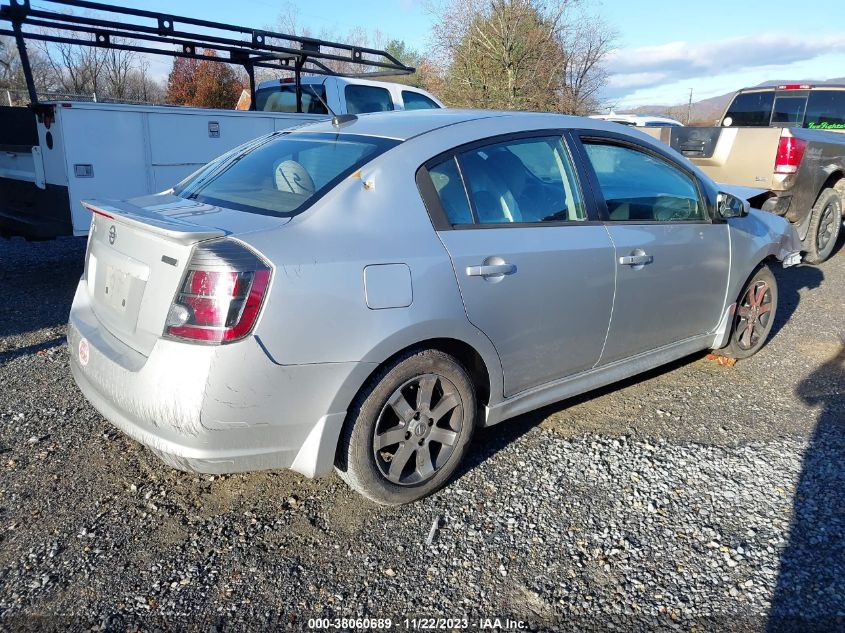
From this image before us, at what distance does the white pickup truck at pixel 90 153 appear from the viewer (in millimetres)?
5988

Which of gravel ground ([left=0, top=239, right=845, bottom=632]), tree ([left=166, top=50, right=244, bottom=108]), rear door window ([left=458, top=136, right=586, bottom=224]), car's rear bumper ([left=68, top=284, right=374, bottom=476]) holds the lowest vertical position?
gravel ground ([left=0, top=239, right=845, bottom=632])

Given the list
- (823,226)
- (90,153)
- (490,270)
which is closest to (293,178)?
(490,270)

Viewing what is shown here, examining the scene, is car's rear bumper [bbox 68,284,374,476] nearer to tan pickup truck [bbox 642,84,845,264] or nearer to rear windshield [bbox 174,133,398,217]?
rear windshield [bbox 174,133,398,217]

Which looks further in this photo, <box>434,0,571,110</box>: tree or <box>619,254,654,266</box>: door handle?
<box>434,0,571,110</box>: tree

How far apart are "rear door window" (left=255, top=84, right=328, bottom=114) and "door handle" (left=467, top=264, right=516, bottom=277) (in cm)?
650

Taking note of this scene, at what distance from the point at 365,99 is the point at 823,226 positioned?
6.22 meters

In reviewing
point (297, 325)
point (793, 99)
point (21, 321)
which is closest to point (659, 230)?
point (297, 325)

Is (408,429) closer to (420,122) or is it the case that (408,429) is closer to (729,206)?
(420,122)

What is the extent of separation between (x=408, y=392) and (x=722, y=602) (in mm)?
1493

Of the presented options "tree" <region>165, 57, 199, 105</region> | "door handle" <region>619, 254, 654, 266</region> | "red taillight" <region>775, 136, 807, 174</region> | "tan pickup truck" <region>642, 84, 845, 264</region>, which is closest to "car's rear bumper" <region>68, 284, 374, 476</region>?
"door handle" <region>619, 254, 654, 266</region>

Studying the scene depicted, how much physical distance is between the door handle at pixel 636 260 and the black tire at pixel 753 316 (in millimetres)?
1365

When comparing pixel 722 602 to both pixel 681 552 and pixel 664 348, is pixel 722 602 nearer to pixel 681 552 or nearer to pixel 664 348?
pixel 681 552

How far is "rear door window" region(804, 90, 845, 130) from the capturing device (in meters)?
9.97

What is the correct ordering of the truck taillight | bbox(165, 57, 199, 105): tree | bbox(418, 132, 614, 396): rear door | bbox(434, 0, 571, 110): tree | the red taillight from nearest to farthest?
the truck taillight
bbox(418, 132, 614, 396): rear door
the red taillight
bbox(434, 0, 571, 110): tree
bbox(165, 57, 199, 105): tree
